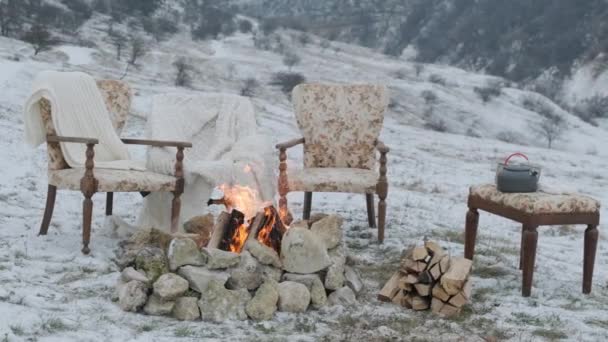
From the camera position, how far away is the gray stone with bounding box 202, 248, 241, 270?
14.1ft

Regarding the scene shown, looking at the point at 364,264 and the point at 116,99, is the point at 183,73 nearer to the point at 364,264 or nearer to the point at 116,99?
the point at 116,99

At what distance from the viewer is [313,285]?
14.4 feet

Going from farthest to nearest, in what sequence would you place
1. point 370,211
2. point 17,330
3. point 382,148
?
point 370,211 → point 382,148 → point 17,330

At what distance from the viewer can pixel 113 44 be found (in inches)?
1225

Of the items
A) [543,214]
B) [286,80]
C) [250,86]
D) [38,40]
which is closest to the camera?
[543,214]

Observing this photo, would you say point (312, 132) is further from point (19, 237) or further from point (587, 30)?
point (587, 30)

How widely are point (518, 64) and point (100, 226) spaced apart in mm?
38316

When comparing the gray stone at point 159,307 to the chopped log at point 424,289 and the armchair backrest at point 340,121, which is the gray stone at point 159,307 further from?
the armchair backrest at point 340,121

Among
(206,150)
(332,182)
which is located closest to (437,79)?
(206,150)

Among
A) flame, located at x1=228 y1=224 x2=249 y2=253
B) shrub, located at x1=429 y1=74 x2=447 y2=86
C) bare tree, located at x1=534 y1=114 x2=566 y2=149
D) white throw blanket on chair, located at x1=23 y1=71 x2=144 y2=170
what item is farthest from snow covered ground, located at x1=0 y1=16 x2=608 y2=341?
shrub, located at x1=429 y1=74 x2=447 y2=86

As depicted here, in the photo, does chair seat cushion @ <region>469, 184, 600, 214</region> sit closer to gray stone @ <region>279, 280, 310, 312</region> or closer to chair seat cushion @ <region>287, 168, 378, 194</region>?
chair seat cushion @ <region>287, 168, 378, 194</region>

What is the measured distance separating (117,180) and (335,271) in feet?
6.30

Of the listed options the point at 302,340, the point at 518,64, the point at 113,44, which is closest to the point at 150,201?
the point at 302,340

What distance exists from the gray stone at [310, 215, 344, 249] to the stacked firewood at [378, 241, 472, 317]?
474 millimetres
